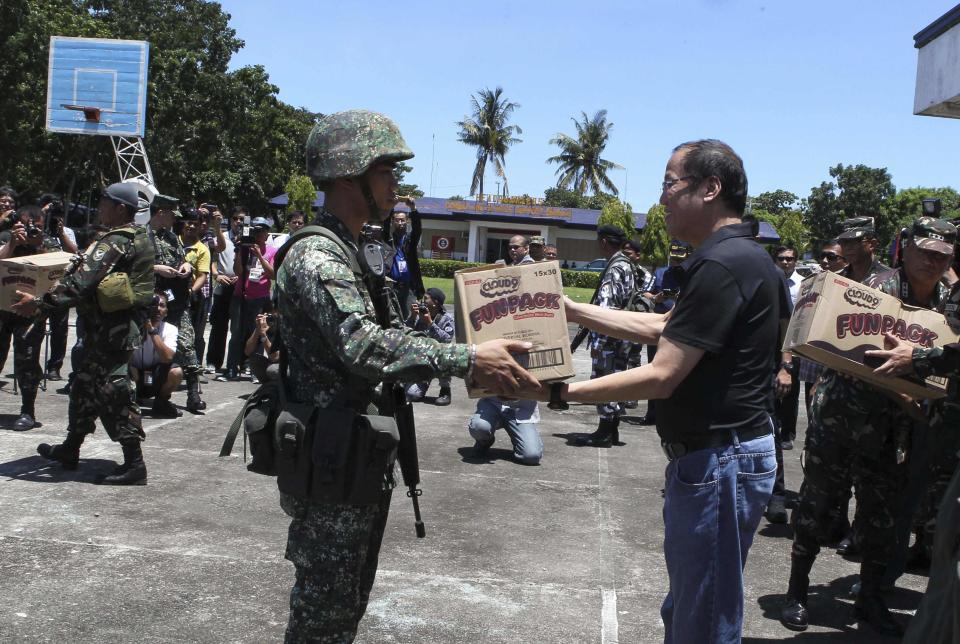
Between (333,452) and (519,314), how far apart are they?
769 millimetres

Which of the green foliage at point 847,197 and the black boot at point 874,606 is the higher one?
the green foliage at point 847,197

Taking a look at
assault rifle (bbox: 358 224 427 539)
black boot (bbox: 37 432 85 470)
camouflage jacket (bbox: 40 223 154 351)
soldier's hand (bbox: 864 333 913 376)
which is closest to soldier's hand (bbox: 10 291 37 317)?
camouflage jacket (bbox: 40 223 154 351)

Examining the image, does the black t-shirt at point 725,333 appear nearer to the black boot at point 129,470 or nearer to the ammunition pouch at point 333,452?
the ammunition pouch at point 333,452

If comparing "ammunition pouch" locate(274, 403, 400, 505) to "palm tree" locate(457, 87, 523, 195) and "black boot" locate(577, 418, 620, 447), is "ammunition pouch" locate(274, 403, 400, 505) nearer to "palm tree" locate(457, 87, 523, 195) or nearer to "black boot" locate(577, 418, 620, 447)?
"black boot" locate(577, 418, 620, 447)

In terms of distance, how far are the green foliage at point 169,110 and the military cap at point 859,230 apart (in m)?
29.3

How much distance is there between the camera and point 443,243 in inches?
2485

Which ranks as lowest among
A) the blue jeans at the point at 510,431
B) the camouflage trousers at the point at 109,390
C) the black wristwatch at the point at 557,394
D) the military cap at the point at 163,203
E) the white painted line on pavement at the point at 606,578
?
the white painted line on pavement at the point at 606,578

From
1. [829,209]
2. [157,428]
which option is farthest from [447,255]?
[157,428]

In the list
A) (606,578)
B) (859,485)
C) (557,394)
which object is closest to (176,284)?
(606,578)

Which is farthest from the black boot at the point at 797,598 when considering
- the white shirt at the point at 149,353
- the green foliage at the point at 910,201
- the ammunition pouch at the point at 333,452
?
the green foliage at the point at 910,201

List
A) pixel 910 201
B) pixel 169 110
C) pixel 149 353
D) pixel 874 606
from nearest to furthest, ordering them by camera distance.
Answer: pixel 874 606 < pixel 149 353 < pixel 169 110 < pixel 910 201

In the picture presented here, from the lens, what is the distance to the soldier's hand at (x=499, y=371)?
9.53 feet

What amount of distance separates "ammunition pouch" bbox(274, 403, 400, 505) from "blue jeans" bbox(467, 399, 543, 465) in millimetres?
4825

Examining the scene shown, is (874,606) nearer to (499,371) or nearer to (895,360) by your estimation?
(895,360)
